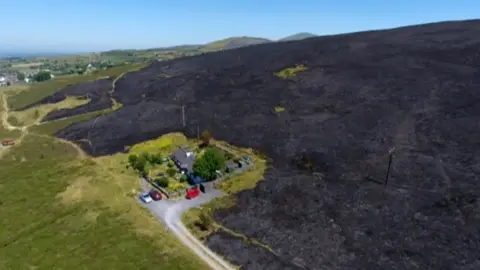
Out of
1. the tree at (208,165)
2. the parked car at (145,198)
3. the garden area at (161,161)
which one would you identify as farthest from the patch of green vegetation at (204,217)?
the garden area at (161,161)

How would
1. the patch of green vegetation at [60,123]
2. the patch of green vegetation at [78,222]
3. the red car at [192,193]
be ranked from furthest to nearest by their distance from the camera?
1. the patch of green vegetation at [60,123]
2. the red car at [192,193]
3. the patch of green vegetation at [78,222]

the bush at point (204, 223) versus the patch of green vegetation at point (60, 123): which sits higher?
the bush at point (204, 223)

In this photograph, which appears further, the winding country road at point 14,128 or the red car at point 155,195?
the winding country road at point 14,128

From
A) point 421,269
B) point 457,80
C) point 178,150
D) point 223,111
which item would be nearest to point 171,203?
point 178,150

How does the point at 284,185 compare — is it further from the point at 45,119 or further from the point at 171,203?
the point at 45,119

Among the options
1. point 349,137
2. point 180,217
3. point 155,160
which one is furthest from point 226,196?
point 349,137

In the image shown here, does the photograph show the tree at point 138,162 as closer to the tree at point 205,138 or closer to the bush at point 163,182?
the bush at point 163,182
